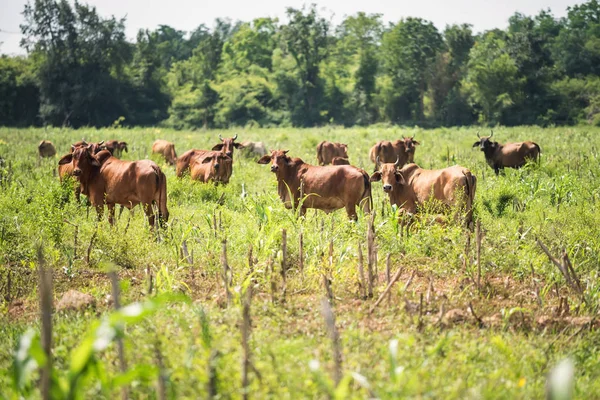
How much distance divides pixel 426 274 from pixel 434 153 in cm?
1542

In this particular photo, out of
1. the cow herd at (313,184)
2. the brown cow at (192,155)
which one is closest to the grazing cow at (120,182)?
the cow herd at (313,184)

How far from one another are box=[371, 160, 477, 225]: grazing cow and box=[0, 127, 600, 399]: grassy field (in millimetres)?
735

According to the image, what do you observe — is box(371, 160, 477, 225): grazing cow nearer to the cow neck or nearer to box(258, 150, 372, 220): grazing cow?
box(258, 150, 372, 220): grazing cow

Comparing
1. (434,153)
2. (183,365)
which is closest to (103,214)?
(183,365)

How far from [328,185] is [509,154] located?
390 inches

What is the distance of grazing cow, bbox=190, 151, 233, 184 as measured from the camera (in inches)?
531

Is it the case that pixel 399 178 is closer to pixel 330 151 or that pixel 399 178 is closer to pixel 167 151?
pixel 330 151

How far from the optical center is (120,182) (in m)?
9.96

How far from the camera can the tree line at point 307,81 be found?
152ft

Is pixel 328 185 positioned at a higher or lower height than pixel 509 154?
higher

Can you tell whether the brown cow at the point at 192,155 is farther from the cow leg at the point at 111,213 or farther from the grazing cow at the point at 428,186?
the grazing cow at the point at 428,186

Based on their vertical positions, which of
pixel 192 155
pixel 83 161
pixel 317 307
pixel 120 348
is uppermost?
pixel 83 161

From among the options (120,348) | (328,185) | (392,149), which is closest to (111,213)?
(328,185)

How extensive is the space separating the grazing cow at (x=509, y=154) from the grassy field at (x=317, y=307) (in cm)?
777
